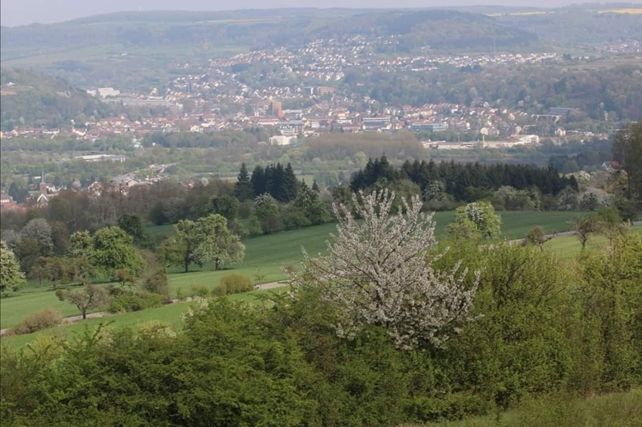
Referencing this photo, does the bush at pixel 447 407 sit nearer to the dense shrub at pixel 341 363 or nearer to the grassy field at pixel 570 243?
the dense shrub at pixel 341 363

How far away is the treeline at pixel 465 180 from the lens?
Result: 59688mm

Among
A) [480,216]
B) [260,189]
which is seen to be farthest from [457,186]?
[480,216]

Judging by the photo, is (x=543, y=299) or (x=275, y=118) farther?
(x=275, y=118)

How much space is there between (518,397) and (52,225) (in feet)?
143

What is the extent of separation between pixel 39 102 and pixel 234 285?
148525 millimetres

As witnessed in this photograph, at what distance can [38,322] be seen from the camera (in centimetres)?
3184

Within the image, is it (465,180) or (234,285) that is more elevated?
(234,285)

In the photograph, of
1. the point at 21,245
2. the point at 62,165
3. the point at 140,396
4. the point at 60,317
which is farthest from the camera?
the point at 62,165

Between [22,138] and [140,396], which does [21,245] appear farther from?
[22,138]

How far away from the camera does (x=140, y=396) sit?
14992 millimetres

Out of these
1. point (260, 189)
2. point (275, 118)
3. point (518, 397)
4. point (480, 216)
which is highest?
point (518, 397)

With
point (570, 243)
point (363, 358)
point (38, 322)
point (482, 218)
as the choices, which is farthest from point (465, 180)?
point (363, 358)

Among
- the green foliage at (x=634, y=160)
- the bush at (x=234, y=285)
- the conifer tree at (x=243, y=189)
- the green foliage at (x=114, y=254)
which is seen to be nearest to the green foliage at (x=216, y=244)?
the green foliage at (x=114, y=254)

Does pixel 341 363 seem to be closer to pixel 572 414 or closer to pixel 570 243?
pixel 572 414
